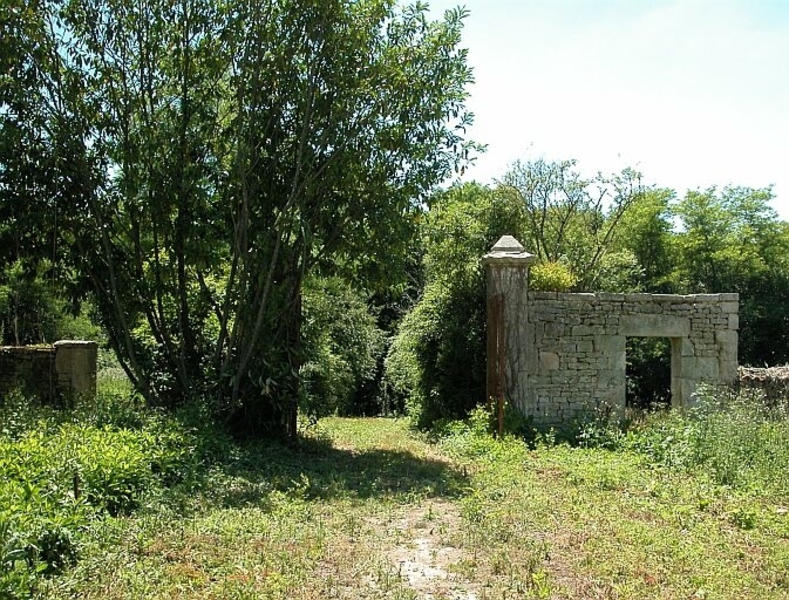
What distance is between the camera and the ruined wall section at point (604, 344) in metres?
11.3

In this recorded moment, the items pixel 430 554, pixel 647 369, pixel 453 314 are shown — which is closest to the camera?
pixel 430 554

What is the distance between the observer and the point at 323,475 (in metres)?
8.09

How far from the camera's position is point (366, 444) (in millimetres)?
11281

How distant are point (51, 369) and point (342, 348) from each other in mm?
8077

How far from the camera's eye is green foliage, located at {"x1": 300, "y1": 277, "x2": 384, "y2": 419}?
15531 millimetres

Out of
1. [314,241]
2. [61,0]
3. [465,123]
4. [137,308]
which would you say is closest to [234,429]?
Answer: [137,308]

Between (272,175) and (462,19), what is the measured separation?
3.19 m

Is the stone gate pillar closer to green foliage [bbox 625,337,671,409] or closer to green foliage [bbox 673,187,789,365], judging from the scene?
green foliage [bbox 625,337,671,409]

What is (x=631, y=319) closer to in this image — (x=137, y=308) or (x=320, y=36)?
(x=320, y=36)

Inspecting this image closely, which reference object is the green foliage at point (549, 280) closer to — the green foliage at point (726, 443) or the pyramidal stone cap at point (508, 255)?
the pyramidal stone cap at point (508, 255)

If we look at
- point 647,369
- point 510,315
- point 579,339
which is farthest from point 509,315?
point 647,369

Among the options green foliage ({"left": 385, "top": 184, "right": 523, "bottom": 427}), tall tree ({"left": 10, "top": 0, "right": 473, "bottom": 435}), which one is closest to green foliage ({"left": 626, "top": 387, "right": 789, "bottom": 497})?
green foliage ({"left": 385, "top": 184, "right": 523, "bottom": 427})

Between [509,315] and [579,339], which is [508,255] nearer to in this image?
[509,315]

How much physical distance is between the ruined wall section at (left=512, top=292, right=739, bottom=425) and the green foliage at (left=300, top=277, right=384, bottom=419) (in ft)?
14.2
